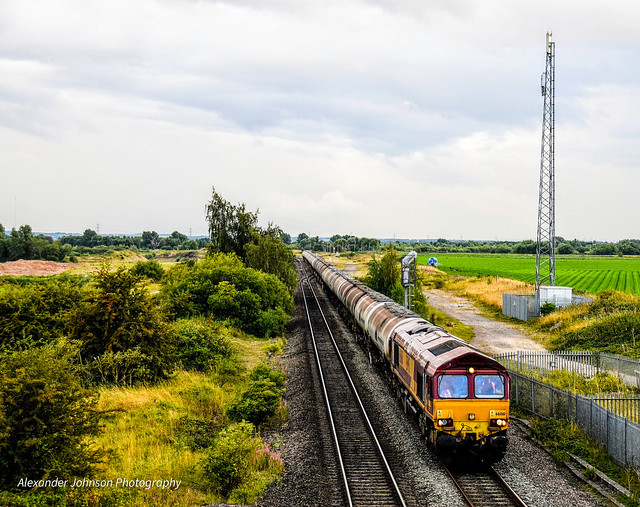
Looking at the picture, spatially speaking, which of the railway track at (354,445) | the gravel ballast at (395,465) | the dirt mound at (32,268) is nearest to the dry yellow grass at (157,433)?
the gravel ballast at (395,465)

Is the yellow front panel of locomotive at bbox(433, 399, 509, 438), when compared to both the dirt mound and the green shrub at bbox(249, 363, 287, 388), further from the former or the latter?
the dirt mound

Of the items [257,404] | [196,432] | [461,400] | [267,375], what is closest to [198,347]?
[267,375]

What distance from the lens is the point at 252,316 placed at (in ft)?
119

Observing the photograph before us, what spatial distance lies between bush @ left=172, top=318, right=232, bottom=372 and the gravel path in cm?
1594

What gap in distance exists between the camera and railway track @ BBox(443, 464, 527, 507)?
1213 centimetres

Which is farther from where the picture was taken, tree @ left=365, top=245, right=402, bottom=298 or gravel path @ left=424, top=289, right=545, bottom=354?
tree @ left=365, top=245, right=402, bottom=298

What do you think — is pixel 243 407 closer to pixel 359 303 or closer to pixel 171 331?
pixel 171 331

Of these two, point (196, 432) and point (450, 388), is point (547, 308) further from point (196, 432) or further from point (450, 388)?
point (196, 432)

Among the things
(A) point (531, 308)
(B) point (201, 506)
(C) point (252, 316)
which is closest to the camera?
(B) point (201, 506)

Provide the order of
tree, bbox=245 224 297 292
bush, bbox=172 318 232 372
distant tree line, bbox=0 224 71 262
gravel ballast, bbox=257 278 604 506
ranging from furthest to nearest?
distant tree line, bbox=0 224 71 262, tree, bbox=245 224 297 292, bush, bbox=172 318 232 372, gravel ballast, bbox=257 278 604 506

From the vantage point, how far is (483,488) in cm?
1295

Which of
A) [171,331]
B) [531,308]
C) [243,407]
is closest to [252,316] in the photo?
[171,331]

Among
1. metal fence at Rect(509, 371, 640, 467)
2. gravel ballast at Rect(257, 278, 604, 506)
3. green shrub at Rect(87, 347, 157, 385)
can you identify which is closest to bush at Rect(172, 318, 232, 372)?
green shrub at Rect(87, 347, 157, 385)

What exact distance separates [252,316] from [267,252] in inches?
537
